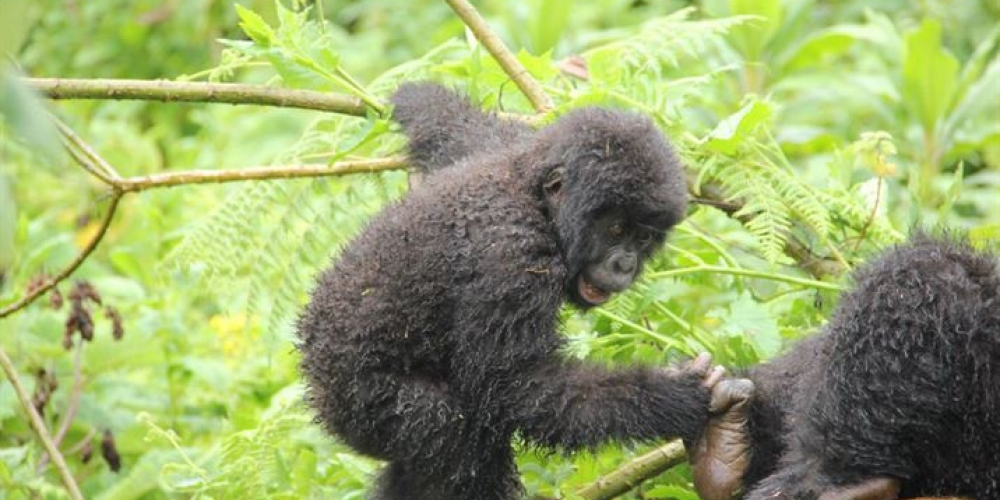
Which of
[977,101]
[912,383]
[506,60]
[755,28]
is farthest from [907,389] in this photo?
[977,101]

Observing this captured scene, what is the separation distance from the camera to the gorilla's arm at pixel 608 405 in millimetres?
3361

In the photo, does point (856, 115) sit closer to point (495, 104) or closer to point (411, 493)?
point (495, 104)

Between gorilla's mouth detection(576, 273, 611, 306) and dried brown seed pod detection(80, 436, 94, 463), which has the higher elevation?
dried brown seed pod detection(80, 436, 94, 463)

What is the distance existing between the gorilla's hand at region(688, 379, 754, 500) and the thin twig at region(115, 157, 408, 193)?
1.43 metres

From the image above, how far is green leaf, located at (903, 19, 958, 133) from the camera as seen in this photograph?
6.71 metres

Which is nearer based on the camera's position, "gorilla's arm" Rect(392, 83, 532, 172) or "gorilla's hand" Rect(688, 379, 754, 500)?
"gorilla's hand" Rect(688, 379, 754, 500)

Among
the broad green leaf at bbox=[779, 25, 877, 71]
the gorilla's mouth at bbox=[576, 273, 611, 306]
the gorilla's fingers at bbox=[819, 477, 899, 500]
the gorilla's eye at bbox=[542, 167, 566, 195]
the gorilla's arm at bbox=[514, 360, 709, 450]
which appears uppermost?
the gorilla's eye at bbox=[542, 167, 566, 195]

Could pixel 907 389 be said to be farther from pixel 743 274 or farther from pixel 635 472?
pixel 743 274

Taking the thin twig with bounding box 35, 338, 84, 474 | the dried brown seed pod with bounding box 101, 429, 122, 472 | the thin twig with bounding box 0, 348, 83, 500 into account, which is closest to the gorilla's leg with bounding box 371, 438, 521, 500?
the thin twig with bounding box 0, 348, 83, 500

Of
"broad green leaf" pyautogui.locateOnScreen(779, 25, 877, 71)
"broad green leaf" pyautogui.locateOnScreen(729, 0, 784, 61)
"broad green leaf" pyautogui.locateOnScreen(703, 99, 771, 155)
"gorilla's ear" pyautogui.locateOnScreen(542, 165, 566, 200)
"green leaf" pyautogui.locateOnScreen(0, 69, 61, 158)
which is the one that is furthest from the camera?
"broad green leaf" pyautogui.locateOnScreen(779, 25, 877, 71)

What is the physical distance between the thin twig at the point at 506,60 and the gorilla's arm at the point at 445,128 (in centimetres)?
12

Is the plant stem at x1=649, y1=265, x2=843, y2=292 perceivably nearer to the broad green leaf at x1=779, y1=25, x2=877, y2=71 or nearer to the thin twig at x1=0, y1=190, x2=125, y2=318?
the thin twig at x1=0, y1=190, x2=125, y2=318

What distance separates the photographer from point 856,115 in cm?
848

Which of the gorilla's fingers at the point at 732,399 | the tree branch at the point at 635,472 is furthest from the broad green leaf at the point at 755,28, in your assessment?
the gorilla's fingers at the point at 732,399
